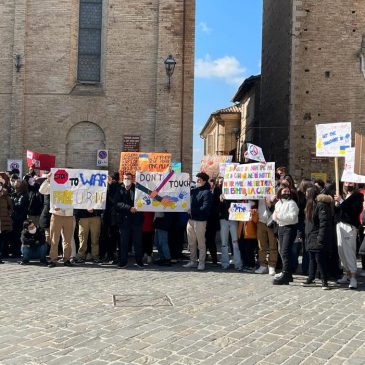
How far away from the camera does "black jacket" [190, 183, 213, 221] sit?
1130 centimetres

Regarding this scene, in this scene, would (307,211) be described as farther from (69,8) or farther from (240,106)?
(240,106)

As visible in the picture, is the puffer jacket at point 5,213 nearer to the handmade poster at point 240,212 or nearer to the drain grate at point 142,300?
the drain grate at point 142,300

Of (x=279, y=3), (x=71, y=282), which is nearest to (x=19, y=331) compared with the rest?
(x=71, y=282)

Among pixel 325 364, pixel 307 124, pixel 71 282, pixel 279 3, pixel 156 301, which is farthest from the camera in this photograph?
pixel 279 3

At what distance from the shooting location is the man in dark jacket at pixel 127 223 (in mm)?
11406

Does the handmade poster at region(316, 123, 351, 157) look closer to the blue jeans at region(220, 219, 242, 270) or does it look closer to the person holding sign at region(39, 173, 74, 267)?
the blue jeans at region(220, 219, 242, 270)

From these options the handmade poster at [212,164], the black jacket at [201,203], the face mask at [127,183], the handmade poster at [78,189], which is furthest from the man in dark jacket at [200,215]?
the handmade poster at [212,164]

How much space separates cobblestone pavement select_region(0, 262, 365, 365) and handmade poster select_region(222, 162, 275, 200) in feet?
6.14

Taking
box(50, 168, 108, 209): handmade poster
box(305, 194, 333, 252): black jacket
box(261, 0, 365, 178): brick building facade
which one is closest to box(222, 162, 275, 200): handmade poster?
box(305, 194, 333, 252): black jacket

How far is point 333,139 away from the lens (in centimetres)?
1114

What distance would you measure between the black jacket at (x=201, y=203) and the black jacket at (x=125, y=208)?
1188 mm

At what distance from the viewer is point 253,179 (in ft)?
36.5

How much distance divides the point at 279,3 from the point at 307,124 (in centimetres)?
834

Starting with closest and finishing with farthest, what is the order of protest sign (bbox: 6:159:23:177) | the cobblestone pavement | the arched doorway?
the cobblestone pavement < protest sign (bbox: 6:159:23:177) < the arched doorway
